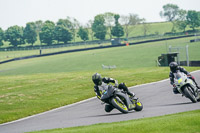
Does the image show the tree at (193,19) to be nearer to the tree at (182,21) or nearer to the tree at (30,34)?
the tree at (182,21)

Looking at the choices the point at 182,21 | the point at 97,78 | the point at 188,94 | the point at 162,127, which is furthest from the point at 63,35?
the point at 162,127

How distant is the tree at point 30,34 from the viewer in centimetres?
16112

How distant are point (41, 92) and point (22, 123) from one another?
904 cm

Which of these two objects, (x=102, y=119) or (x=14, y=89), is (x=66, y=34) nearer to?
(x=14, y=89)

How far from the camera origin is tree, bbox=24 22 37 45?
16112cm

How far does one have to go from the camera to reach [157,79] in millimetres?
28156

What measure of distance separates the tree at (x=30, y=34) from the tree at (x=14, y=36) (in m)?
2.26

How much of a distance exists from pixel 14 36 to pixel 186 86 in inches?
5842

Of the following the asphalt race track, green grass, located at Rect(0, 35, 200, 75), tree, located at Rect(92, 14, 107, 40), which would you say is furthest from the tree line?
the asphalt race track

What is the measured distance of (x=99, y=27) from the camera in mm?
162375

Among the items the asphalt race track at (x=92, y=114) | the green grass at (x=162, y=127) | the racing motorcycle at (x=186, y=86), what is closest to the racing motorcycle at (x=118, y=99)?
the asphalt race track at (x=92, y=114)


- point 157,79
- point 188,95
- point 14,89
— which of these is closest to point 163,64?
point 157,79

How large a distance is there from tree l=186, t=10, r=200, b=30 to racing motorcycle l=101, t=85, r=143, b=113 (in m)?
153

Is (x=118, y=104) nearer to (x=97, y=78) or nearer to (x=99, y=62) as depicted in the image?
(x=97, y=78)
